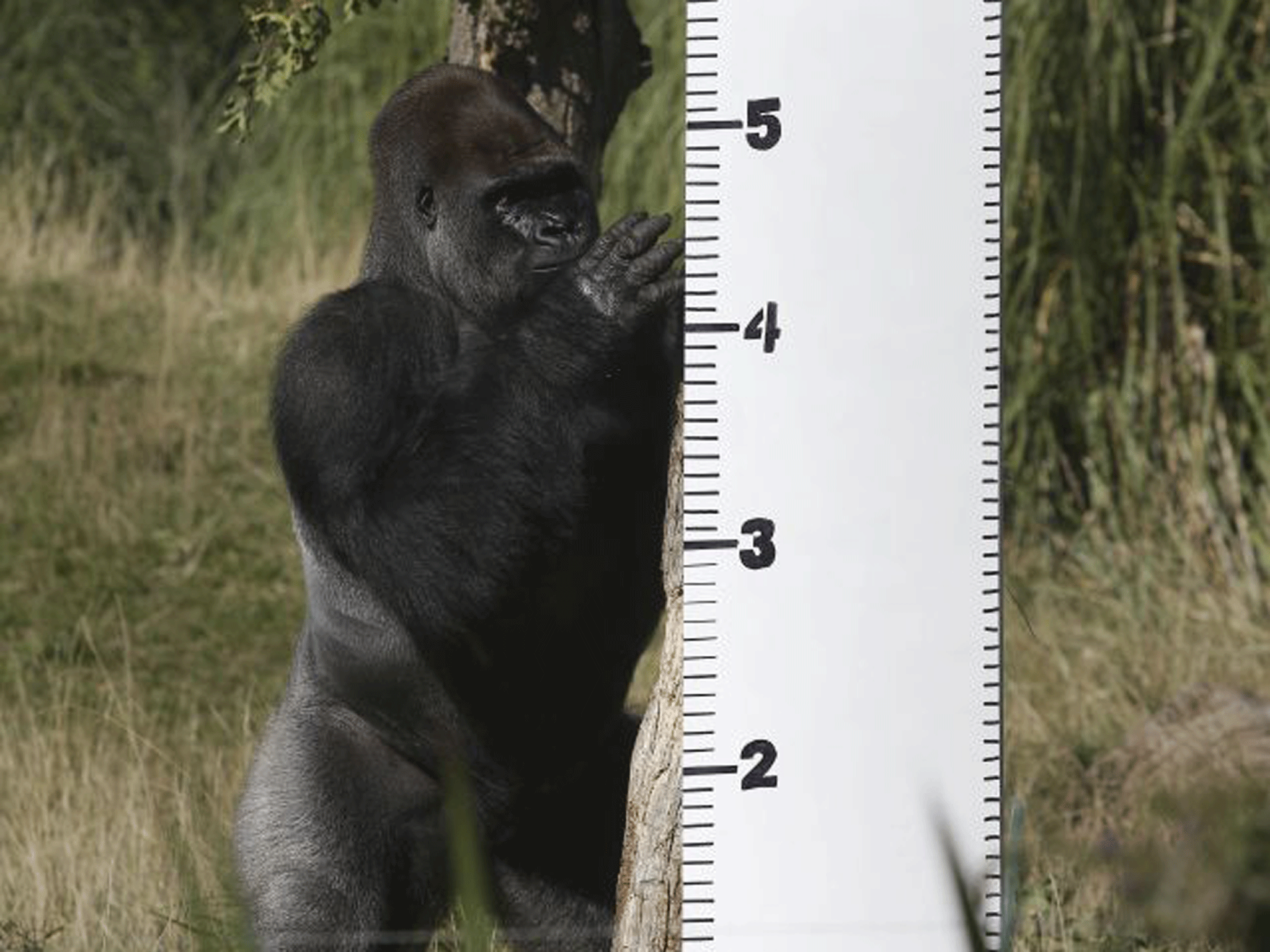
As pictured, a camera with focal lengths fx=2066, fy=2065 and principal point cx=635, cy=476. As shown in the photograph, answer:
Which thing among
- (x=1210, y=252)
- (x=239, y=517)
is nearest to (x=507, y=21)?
(x=239, y=517)

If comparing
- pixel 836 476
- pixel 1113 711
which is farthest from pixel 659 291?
pixel 1113 711

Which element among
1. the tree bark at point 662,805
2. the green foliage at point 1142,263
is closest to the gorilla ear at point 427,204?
the tree bark at point 662,805

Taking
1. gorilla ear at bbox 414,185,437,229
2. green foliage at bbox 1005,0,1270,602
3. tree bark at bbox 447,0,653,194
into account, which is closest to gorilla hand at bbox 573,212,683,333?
gorilla ear at bbox 414,185,437,229

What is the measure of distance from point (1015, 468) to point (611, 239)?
406cm

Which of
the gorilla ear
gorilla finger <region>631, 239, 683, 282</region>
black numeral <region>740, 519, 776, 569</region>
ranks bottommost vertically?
black numeral <region>740, 519, 776, 569</region>

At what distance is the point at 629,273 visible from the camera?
246 cm

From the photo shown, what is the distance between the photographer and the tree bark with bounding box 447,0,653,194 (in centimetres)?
389

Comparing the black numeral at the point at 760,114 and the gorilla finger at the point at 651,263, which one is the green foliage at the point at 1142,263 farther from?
the black numeral at the point at 760,114

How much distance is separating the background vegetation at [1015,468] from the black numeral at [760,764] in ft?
3.86

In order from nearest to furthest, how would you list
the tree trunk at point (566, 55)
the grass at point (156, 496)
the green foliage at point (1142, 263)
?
the grass at point (156, 496) → the tree trunk at point (566, 55) → the green foliage at point (1142, 263)

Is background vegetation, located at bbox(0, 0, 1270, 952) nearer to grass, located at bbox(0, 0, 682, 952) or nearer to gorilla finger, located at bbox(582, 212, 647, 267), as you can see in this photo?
grass, located at bbox(0, 0, 682, 952)

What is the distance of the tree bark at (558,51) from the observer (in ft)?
12.8

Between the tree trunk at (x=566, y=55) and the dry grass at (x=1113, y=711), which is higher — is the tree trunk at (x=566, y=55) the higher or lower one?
the higher one

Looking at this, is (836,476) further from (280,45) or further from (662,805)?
(280,45)
